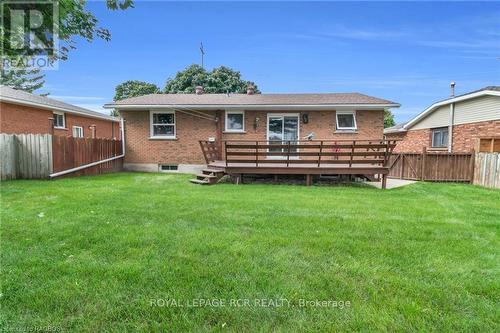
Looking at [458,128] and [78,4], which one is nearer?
[78,4]

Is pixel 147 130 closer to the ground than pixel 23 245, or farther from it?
farther from it

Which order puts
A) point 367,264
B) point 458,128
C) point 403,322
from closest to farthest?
point 403,322 < point 367,264 < point 458,128

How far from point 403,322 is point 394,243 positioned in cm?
190

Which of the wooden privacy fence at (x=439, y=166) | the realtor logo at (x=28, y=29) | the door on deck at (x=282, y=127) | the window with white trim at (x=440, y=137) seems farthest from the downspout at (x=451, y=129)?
the realtor logo at (x=28, y=29)

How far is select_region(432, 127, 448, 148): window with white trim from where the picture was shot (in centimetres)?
1687

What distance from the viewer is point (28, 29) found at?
2949 millimetres

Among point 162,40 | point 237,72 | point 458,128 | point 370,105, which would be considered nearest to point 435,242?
point 370,105

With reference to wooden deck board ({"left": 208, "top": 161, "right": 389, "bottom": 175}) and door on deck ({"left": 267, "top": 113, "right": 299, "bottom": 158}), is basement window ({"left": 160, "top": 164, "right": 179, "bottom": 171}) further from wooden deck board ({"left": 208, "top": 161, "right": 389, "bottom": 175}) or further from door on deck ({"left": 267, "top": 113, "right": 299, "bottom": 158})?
door on deck ({"left": 267, "top": 113, "right": 299, "bottom": 158})

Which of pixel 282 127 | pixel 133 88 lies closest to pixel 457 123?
pixel 282 127

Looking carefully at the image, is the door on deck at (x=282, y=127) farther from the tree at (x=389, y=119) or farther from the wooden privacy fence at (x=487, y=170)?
the tree at (x=389, y=119)

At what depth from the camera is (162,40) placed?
1656 centimetres

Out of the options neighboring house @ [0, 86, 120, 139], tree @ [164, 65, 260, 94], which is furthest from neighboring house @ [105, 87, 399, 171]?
tree @ [164, 65, 260, 94]

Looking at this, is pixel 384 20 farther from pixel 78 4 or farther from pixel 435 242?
pixel 78 4

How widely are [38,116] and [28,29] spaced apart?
15.5 meters
